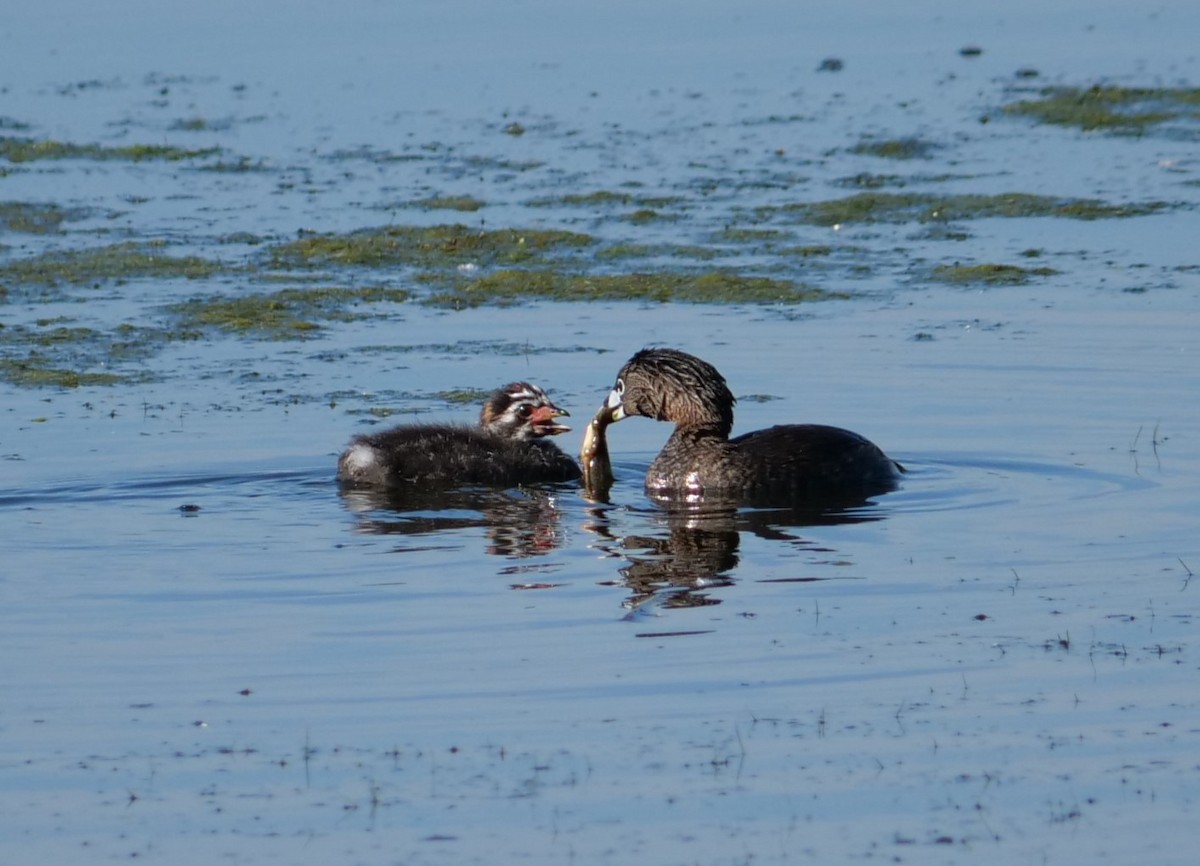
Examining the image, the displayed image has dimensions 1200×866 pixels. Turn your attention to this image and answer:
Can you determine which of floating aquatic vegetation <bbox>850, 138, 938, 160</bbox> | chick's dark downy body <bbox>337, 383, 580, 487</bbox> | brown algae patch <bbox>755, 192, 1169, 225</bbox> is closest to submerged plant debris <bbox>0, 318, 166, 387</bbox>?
chick's dark downy body <bbox>337, 383, 580, 487</bbox>

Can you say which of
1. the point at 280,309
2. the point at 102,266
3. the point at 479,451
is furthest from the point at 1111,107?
the point at 479,451

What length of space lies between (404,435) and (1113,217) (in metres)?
9.22

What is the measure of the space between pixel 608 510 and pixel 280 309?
18.0ft

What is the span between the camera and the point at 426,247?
1995 cm

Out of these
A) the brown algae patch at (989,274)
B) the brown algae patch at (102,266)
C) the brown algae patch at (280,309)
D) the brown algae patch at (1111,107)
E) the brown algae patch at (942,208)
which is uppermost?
the brown algae patch at (1111,107)

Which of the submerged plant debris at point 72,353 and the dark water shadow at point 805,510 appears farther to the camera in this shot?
the submerged plant debris at point 72,353

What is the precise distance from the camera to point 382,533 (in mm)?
12125

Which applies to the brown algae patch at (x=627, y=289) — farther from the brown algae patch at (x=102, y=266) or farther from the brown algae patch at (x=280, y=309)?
the brown algae patch at (x=102, y=266)

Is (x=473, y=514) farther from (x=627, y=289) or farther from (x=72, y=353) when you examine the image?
(x=627, y=289)

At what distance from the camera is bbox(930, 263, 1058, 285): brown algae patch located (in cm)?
1825

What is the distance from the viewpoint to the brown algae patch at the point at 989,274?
1825 cm

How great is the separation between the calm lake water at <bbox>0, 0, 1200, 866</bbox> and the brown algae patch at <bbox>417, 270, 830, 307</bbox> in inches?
7.7

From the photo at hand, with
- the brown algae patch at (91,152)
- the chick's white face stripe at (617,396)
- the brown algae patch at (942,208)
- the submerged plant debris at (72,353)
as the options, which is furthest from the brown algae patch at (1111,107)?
the chick's white face stripe at (617,396)

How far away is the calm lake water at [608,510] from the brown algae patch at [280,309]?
0.31ft
